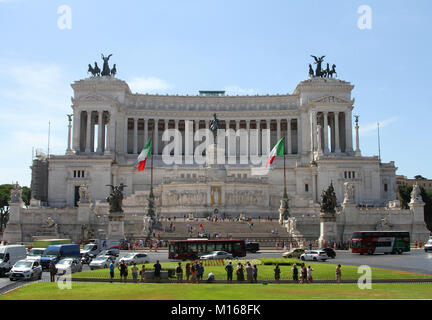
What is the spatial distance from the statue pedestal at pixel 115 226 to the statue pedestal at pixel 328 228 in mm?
24767

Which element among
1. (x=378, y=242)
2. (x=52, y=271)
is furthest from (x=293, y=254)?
(x=52, y=271)

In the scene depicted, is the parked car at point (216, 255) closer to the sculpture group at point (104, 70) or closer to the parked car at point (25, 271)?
the parked car at point (25, 271)

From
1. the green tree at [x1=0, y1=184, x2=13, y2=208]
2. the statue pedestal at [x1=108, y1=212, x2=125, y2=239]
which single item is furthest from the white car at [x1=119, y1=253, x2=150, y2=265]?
the green tree at [x1=0, y1=184, x2=13, y2=208]

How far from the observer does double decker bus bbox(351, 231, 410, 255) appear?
58.4m

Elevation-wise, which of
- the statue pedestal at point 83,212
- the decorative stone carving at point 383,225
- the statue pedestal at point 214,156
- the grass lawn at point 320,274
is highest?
the statue pedestal at point 214,156

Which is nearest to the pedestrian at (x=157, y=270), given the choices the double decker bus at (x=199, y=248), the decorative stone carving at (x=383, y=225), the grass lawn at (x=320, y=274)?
the grass lawn at (x=320, y=274)

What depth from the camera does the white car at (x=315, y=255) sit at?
4862cm

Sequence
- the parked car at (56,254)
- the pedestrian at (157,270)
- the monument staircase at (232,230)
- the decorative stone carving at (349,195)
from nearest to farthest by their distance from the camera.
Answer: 1. the pedestrian at (157,270)
2. the parked car at (56,254)
3. the monument staircase at (232,230)
4. the decorative stone carving at (349,195)

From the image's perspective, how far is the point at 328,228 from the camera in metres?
67.0

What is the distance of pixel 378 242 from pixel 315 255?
43.5ft

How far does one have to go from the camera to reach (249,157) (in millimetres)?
122000

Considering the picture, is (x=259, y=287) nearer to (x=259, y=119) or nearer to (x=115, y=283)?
(x=115, y=283)

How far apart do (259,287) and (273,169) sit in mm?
78202
